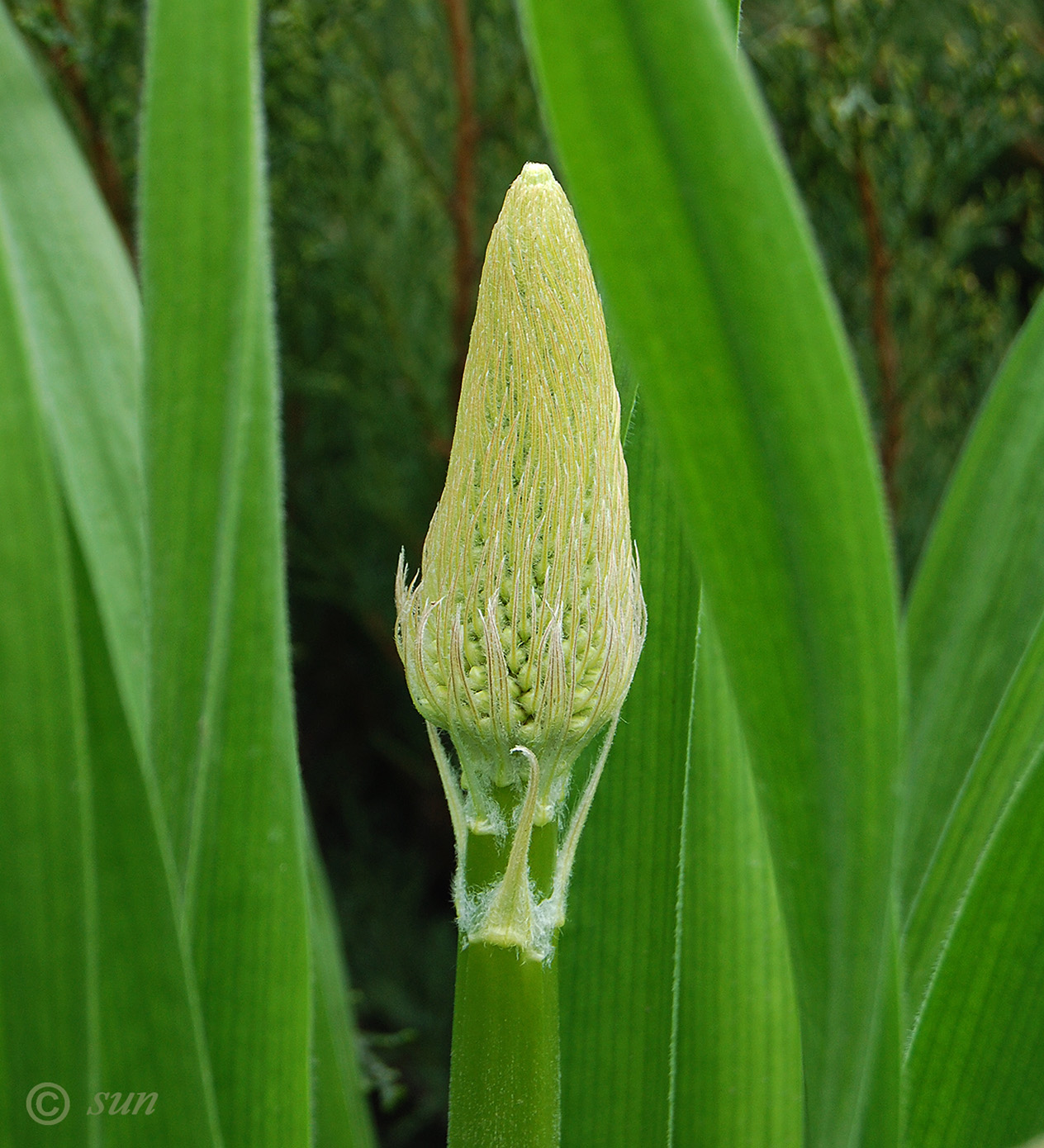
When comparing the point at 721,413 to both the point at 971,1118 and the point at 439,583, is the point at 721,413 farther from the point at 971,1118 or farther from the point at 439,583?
the point at 971,1118

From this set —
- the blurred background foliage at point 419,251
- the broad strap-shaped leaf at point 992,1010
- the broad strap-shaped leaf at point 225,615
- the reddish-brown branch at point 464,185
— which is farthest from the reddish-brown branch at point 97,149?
the broad strap-shaped leaf at point 992,1010

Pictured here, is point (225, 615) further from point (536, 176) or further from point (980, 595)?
point (980, 595)

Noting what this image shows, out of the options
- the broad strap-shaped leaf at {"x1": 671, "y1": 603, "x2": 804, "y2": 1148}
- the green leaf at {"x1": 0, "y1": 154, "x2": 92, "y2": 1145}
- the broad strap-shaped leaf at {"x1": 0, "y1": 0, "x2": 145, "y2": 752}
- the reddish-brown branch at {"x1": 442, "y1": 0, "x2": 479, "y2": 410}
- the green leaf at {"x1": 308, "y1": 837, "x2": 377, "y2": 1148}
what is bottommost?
the green leaf at {"x1": 308, "y1": 837, "x2": 377, "y2": 1148}

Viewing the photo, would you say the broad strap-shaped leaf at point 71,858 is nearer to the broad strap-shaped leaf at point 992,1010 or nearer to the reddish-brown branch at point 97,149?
the broad strap-shaped leaf at point 992,1010

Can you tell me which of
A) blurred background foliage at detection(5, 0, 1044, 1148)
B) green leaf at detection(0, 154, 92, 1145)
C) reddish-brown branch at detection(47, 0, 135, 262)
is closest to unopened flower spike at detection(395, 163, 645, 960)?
green leaf at detection(0, 154, 92, 1145)

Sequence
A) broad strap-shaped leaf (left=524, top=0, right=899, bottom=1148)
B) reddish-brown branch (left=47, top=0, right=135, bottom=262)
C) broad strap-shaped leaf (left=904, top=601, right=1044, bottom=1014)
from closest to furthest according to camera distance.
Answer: broad strap-shaped leaf (left=524, top=0, right=899, bottom=1148)
broad strap-shaped leaf (left=904, top=601, right=1044, bottom=1014)
reddish-brown branch (left=47, top=0, right=135, bottom=262)

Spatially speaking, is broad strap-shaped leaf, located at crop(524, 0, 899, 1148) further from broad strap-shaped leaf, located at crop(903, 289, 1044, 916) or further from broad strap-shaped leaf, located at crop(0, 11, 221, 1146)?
broad strap-shaped leaf, located at crop(903, 289, 1044, 916)

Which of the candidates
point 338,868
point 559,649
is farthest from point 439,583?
point 338,868
